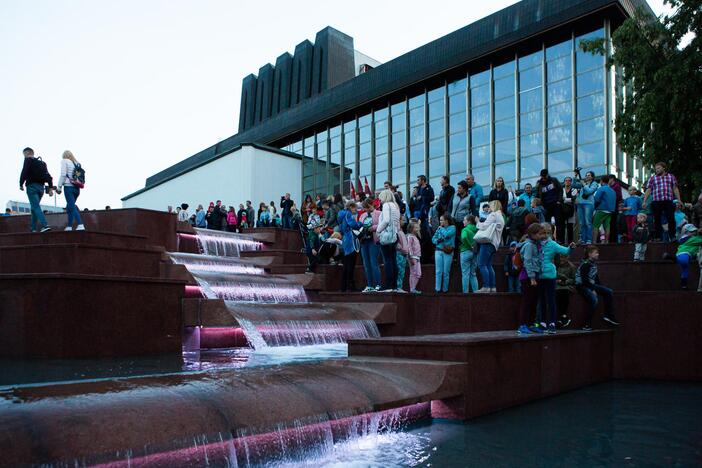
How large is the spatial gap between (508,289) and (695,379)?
3.66 m

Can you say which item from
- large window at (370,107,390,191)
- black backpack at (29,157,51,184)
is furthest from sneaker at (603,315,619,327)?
large window at (370,107,390,191)

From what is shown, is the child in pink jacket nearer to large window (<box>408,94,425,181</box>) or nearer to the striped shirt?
the striped shirt

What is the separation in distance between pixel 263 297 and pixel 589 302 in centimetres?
548

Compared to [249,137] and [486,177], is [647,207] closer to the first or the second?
[486,177]

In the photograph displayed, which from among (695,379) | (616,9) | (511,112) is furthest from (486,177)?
(695,379)

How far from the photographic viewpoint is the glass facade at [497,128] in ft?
80.6

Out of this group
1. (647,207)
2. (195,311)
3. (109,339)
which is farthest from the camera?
(647,207)

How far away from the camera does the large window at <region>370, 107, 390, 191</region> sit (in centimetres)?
3316

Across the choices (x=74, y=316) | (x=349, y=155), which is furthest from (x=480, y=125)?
(x=74, y=316)

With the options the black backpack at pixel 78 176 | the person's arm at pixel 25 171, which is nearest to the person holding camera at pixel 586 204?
the black backpack at pixel 78 176

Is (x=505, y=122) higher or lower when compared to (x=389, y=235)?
higher

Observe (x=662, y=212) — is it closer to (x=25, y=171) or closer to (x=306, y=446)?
(x=306, y=446)

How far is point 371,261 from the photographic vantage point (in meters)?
12.6

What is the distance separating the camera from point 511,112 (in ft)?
89.6
